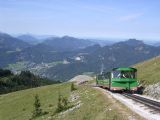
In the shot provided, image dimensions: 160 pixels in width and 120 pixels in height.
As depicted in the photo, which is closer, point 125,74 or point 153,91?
point 153,91

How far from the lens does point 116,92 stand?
5928 cm

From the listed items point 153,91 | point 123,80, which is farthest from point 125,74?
point 153,91

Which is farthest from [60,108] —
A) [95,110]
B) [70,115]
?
[95,110]

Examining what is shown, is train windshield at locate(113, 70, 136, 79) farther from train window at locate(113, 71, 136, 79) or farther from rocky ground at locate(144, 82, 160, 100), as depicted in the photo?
rocky ground at locate(144, 82, 160, 100)

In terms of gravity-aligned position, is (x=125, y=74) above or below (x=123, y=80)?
above

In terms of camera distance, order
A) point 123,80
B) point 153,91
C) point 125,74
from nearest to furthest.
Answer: point 153,91 → point 123,80 → point 125,74

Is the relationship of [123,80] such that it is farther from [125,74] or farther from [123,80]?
[125,74]

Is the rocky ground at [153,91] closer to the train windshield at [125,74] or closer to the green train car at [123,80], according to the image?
the green train car at [123,80]

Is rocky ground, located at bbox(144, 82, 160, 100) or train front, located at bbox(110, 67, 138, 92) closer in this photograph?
rocky ground, located at bbox(144, 82, 160, 100)

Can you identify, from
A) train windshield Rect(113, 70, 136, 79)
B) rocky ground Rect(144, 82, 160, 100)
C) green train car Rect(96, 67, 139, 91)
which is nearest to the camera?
rocky ground Rect(144, 82, 160, 100)

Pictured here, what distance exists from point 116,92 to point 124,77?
325 cm

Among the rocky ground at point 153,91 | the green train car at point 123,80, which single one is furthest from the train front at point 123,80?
the rocky ground at point 153,91

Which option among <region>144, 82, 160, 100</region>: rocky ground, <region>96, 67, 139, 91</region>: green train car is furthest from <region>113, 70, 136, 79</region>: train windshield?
<region>144, 82, 160, 100</region>: rocky ground

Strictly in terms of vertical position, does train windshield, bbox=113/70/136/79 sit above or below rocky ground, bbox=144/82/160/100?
above
